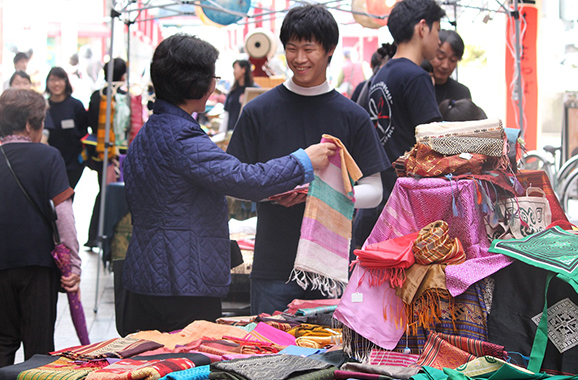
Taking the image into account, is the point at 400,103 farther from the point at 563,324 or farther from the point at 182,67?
the point at 563,324

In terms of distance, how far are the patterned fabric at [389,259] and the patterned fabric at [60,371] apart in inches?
30.3

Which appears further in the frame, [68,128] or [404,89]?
[68,128]

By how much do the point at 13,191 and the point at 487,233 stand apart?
6.77ft

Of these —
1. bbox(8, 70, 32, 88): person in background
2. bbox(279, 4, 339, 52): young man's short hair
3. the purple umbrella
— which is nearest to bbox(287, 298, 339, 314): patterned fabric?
bbox(279, 4, 339, 52): young man's short hair

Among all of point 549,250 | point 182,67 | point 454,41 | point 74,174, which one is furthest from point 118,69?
point 549,250

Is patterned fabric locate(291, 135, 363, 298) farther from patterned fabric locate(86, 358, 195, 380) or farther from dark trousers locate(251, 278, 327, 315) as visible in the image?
patterned fabric locate(86, 358, 195, 380)

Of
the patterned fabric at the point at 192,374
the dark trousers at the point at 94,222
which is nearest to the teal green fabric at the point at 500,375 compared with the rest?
the patterned fabric at the point at 192,374

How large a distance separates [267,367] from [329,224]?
74 centimetres

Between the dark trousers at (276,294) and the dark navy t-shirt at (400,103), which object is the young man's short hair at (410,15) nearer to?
the dark navy t-shirt at (400,103)

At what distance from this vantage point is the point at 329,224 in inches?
88.7

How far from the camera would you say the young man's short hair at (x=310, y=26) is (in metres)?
2.37

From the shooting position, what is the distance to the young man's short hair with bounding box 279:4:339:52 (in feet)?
7.79

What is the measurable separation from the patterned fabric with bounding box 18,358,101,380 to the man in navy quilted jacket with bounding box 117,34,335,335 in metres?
0.45

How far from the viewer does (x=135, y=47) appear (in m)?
7.93
